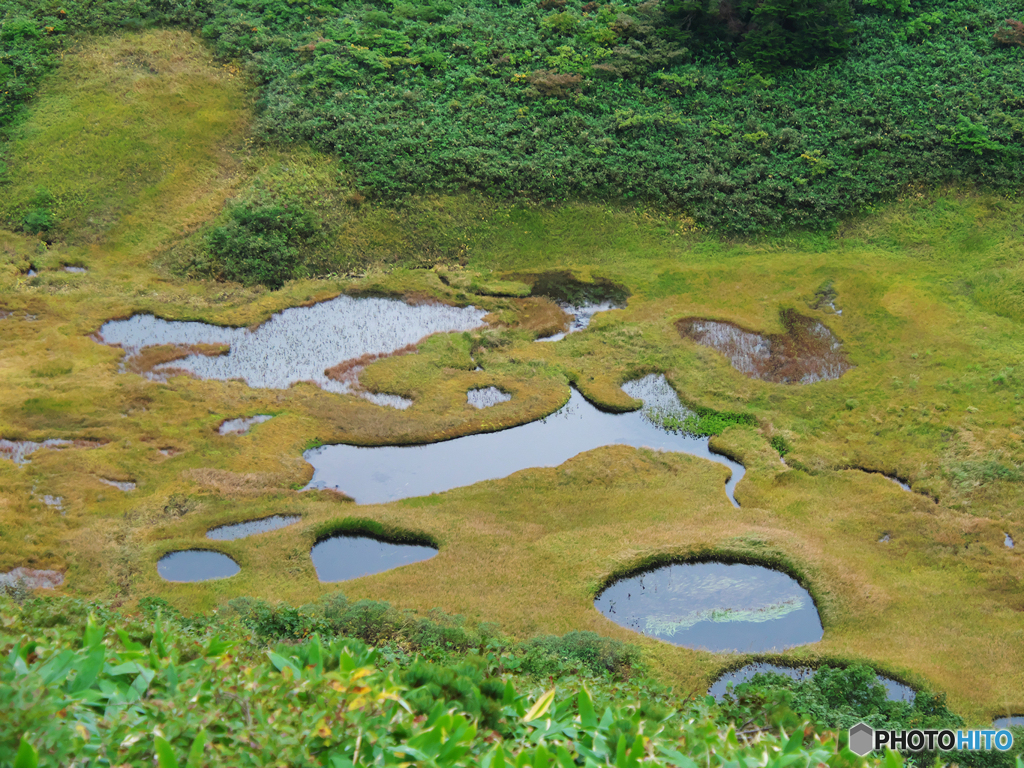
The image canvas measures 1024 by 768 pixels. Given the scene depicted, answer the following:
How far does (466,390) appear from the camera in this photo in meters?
30.6

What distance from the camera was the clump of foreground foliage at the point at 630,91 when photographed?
4103 cm

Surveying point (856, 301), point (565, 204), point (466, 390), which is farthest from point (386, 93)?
point (856, 301)

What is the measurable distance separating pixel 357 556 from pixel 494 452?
6802 mm

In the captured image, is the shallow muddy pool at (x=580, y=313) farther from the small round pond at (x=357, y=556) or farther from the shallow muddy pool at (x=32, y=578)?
the shallow muddy pool at (x=32, y=578)

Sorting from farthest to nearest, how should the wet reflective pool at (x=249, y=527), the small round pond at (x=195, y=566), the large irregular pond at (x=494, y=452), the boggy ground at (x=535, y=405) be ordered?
the large irregular pond at (x=494, y=452)
the wet reflective pool at (x=249, y=527)
the small round pond at (x=195, y=566)
the boggy ground at (x=535, y=405)

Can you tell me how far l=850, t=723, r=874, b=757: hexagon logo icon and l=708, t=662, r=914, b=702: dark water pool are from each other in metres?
4.53

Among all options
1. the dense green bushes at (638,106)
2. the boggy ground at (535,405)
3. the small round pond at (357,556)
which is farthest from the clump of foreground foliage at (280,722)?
the dense green bushes at (638,106)

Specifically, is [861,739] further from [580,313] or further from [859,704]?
[580,313]

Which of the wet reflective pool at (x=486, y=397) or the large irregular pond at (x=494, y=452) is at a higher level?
the wet reflective pool at (x=486, y=397)

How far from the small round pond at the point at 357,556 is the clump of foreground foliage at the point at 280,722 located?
15108 millimetres

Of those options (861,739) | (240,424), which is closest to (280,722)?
(861,739)

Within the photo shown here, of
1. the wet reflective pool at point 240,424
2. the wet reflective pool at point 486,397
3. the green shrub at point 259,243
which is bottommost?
the wet reflective pool at point 240,424

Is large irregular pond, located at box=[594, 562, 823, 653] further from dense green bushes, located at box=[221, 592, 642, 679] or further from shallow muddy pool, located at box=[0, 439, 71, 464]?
shallow muddy pool, located at box=[0, 439, 71, 464]

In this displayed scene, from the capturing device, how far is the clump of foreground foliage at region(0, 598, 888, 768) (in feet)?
17.5
